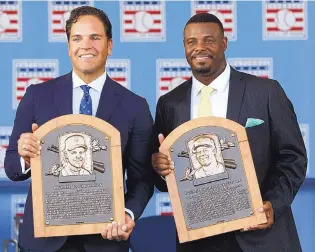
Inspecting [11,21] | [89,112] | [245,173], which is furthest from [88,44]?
[11,21]

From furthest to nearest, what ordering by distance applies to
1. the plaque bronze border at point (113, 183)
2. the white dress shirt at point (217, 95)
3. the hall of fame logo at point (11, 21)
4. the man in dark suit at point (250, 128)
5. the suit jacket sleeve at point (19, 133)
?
the hall of fame logo at point (11, 21) < the white dress shirt at point (217, 95) < the man in dark suit at point (250, 128) < the suit jacket sleeve at point (19, 133) < the plaque bronze border at point (113, 183)

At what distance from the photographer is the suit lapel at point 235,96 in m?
3.47

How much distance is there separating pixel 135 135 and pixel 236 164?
44 cm

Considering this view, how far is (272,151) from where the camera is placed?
3.51m

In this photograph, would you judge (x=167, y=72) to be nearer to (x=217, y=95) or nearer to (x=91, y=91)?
(x=217, y=95)

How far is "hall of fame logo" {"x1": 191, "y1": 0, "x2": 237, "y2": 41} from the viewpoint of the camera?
5.00 meters

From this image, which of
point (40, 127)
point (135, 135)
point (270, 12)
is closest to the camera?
point (40, 127)

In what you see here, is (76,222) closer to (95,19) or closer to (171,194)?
(171,194)

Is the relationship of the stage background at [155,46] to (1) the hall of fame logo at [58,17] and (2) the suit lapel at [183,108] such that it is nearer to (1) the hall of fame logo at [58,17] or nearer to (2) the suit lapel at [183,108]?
(1) the hall of fame logo at [58,17]

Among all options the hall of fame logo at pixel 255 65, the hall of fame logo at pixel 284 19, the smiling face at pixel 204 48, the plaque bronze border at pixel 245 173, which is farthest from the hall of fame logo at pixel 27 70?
the plaque bronze border at pixel 245 173

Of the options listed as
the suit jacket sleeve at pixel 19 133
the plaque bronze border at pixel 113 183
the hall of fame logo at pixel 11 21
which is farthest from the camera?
the hall of fame logo at pixel 11 21

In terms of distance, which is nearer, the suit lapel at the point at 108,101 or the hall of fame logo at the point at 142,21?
the suit lapel at the point at 108,101

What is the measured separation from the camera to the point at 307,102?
5.02 meters

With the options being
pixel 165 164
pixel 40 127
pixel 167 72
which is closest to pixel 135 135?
pixel 165 164
